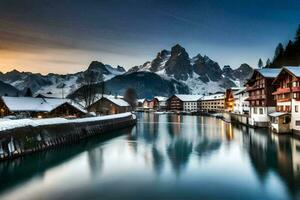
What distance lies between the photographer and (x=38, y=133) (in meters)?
34.8

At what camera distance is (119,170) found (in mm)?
26547

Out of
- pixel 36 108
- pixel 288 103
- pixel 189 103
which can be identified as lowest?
pixel 36 108

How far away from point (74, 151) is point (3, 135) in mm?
9723

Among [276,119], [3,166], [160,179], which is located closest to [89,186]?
[160,179]

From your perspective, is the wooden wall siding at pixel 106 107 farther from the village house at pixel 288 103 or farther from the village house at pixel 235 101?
the village house at pixel 288 103

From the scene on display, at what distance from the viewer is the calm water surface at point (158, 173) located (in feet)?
63.3

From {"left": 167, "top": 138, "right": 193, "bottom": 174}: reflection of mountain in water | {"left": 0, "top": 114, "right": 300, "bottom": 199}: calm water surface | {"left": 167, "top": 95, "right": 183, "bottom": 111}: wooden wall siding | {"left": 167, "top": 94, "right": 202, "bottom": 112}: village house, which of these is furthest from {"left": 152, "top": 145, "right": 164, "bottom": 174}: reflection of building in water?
{"left": 167, "top": 95, "right": 183, "bottom": 111}: wooden wall siding

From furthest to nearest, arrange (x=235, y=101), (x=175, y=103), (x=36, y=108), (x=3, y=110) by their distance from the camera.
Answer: (x=175, y=103)
(x=235, y=101)
(x=36, y=108)
(x=3, y=110)

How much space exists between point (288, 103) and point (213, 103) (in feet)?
337

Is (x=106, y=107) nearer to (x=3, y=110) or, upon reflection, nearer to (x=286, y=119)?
(x=3, y=110)

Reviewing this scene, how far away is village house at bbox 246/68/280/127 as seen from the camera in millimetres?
55656

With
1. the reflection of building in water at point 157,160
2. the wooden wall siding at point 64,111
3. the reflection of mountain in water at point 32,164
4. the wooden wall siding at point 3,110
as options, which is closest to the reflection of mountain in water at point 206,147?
the reflection of building in water at point 157,160

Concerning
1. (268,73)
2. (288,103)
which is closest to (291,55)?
(268,73)

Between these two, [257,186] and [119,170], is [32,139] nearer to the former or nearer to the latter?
[119,170]
